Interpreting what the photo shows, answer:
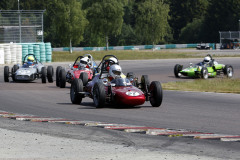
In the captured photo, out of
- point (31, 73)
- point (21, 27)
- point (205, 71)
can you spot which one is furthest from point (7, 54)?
point (205, 71)

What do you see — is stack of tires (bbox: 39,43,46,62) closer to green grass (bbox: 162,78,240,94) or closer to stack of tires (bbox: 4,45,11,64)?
stack of tires (bbox: 4,45,11,64)

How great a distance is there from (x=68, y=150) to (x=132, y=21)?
108 m

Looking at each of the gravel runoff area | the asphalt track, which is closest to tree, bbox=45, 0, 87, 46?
the asphalt track

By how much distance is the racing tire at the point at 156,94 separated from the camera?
15.0 meters

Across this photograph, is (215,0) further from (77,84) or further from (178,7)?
(77,84)

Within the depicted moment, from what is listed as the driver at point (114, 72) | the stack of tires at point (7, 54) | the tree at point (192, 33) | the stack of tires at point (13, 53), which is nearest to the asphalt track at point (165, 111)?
the driver at point (114, 72)

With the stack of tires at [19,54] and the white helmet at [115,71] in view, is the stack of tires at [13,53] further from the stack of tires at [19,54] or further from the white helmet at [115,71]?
the white helmet at [115,71]

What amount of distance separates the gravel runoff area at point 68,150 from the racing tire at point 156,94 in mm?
5250

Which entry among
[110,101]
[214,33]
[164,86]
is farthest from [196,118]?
[214,33]

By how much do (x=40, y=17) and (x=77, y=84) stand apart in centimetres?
3024

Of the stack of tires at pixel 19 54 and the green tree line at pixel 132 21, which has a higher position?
the green tree line at pixel 132 21

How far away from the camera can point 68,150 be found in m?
8.87

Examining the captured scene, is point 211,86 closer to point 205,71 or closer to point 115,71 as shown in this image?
point 205,71

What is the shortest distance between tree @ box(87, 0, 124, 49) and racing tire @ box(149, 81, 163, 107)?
7060 cm
